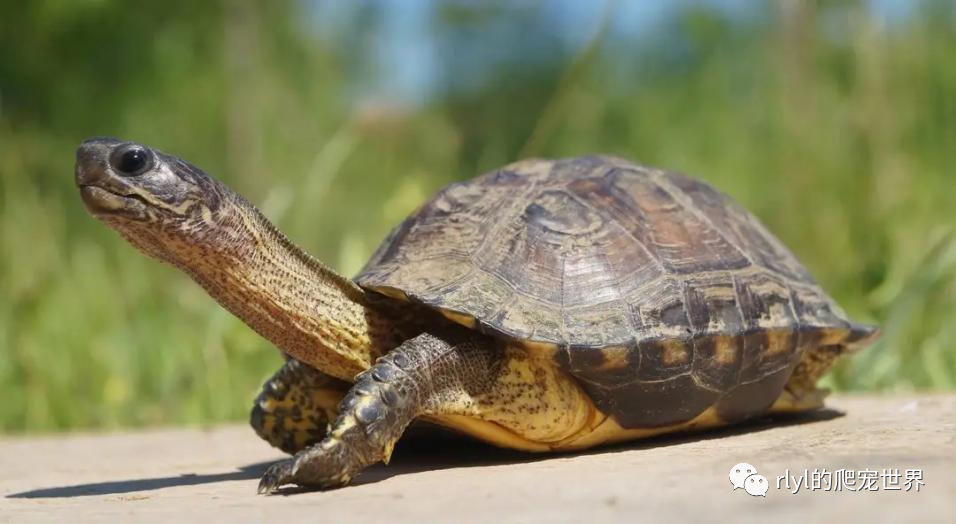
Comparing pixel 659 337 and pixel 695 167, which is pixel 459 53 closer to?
pixel 695 167

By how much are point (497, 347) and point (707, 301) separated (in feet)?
1.80

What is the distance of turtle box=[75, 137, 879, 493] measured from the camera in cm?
222

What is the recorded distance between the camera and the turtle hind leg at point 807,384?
2.87m

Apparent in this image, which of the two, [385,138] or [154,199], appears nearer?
[154,199]

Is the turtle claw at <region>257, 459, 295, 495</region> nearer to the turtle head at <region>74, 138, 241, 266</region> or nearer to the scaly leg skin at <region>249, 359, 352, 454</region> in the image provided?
the turtle head at <region>74, 138, 241, 266</region>

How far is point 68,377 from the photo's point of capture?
14.3 ft

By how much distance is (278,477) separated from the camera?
204 cm

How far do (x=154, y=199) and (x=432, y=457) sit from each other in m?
0.96

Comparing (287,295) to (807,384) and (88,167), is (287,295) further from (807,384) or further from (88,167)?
(807,384)

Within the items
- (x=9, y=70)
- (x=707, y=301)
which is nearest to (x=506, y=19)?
(x=9, y=70)

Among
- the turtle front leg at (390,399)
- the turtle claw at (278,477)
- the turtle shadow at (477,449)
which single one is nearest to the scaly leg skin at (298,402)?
the turtle shadow at (477,449)

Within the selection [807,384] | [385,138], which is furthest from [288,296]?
[385,138]

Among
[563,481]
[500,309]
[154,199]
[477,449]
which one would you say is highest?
[154,199]

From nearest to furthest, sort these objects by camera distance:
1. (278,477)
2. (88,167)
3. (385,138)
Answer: (278,477) → (88,167) → (385,138)
